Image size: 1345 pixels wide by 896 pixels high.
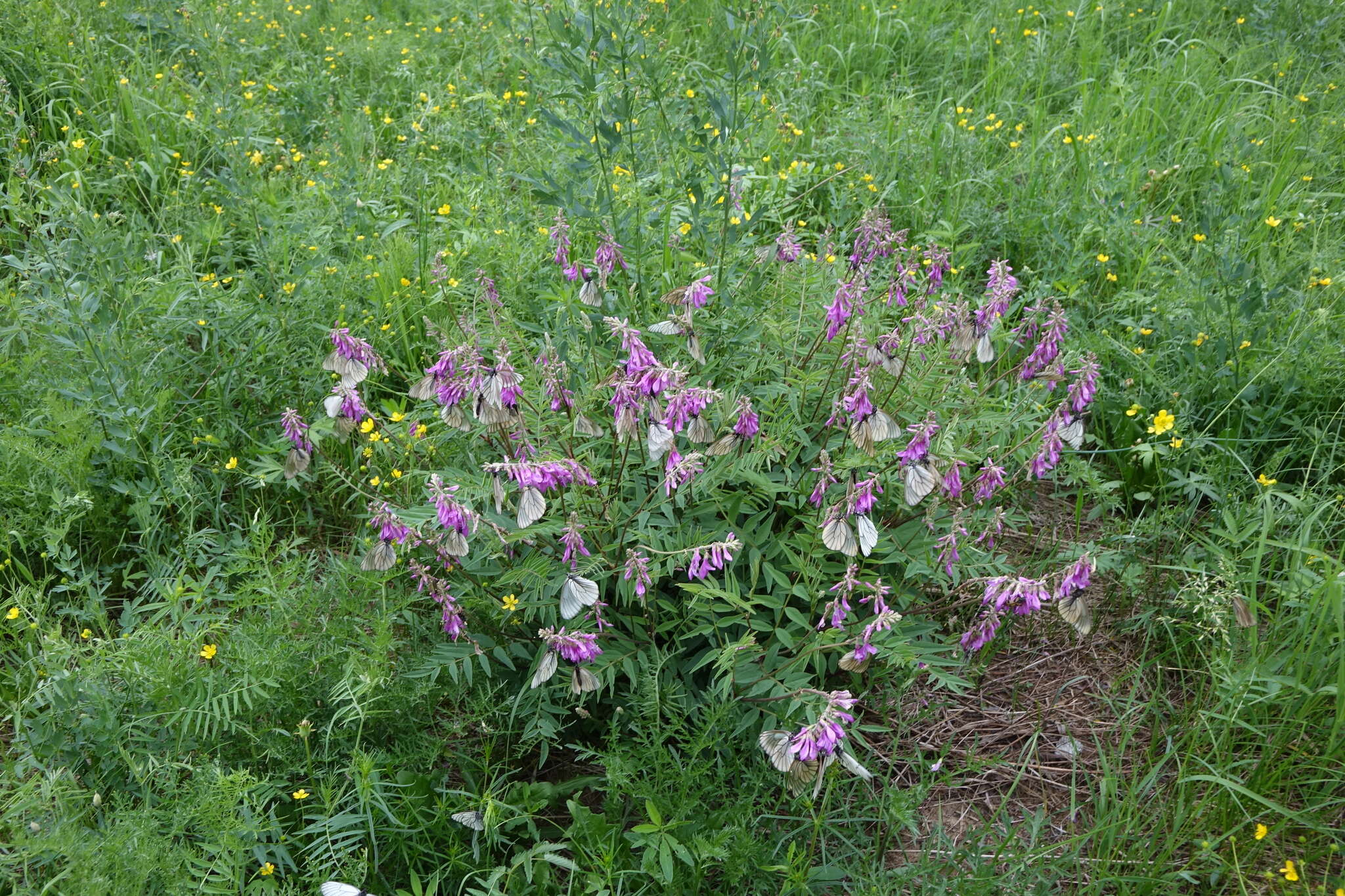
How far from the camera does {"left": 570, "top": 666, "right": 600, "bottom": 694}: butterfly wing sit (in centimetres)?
202

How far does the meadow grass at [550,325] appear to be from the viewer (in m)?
2.12

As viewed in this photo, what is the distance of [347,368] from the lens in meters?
2.30

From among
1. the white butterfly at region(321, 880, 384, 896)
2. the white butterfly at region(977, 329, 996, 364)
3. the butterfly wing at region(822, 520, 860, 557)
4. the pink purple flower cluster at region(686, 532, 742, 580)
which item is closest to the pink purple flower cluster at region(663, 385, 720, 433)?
the pink purple flower cluster at region(686, 532, 742, 580)

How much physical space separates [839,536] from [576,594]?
1.79 ft

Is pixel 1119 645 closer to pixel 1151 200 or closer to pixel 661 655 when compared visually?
pixel 661 655

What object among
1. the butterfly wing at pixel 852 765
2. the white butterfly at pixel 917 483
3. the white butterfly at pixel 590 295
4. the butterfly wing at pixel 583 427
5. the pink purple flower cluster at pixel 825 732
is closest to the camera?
the pink purple flower cluster at pixel 825 732

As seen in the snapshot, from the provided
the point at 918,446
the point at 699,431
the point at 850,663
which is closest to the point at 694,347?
the point at 699,431

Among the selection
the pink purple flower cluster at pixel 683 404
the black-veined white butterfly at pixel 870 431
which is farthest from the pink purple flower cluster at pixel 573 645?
the black-veined white butterfly at pixel 870 431

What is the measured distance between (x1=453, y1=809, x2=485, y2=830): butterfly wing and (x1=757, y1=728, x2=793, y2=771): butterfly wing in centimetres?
63

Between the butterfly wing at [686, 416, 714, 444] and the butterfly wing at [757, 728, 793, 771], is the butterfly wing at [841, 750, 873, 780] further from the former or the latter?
the butterfly wing at [686, 416, 714, 444]

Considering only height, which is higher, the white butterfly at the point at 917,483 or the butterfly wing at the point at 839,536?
the white butterfly at the point at 917,483

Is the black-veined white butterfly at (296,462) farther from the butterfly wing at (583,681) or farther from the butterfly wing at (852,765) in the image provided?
the butterfly wing at (852,765)

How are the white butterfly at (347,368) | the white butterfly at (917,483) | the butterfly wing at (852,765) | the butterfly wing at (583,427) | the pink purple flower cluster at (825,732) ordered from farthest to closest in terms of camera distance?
the white butterfly at (347,368) → the butterfly wing at (583,427) → the white butterfly at (917,483) → the butterfly wing at (852,765) → the pink purple flower cluster at (825,732)

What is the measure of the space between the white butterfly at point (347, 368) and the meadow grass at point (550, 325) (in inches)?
20.9
